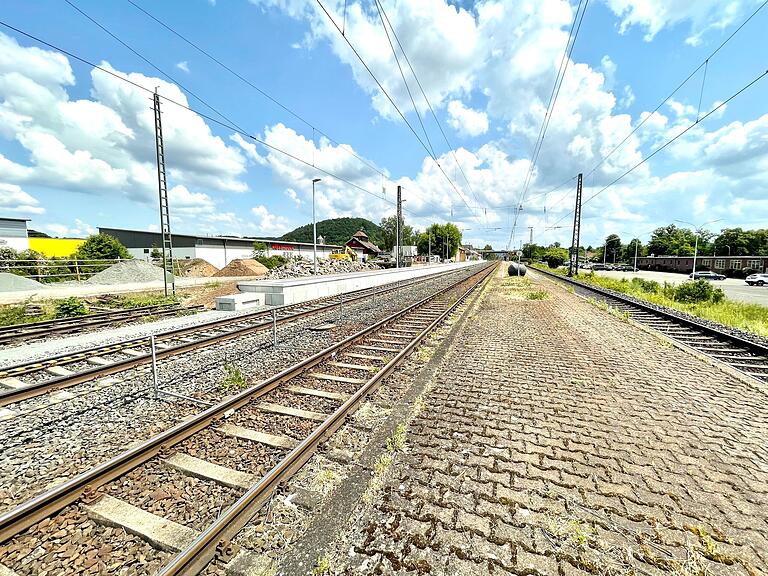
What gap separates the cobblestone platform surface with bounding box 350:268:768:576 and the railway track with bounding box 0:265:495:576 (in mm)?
1137

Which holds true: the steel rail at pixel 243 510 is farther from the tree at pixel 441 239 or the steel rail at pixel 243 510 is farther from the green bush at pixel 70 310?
the tree at pixel 441 239

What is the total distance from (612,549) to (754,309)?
19.9 meters

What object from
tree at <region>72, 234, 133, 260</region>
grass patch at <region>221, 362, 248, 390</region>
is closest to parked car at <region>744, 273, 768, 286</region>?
grass patch at <region>221, 362, 248, 390</region>

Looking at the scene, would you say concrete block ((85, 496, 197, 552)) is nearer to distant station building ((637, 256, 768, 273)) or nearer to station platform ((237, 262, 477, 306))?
station platform ((237, 262, 477, 306))

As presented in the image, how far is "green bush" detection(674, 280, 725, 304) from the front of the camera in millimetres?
17817

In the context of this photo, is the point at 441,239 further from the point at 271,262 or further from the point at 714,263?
the point at 271,262

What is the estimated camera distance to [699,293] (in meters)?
18.4

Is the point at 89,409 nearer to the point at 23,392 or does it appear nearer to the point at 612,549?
the point at 23,392

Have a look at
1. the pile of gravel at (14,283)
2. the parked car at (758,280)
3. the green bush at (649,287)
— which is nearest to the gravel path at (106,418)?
the green bush at (649,287)

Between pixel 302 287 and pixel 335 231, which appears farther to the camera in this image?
pixel 335 231

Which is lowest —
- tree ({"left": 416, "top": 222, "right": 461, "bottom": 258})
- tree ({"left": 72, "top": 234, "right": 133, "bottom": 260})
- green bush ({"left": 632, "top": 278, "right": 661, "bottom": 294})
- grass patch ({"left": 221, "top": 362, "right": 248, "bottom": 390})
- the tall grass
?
grass patch ({"left": 221, "top": 362, "right": 248, "bottom": 390})

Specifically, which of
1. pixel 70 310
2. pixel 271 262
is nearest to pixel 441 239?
pixel 271 262

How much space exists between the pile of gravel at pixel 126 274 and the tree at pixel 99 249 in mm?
13485

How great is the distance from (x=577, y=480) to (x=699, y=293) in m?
22.0
